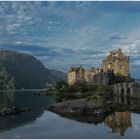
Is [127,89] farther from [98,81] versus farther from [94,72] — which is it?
[98,81]

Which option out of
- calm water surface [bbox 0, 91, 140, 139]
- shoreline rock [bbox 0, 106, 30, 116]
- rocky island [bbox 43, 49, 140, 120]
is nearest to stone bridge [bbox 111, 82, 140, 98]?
rocky island [bbox 43, 49, 140, 120]

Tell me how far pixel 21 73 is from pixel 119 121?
16937 mm

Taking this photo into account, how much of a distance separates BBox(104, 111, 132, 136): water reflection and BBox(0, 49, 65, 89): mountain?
38.1 ft

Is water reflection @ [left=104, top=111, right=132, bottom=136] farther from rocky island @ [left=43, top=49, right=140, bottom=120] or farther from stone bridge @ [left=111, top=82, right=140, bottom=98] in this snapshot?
stone bridge @ [left=111, top=82, right=140, bottom=98]

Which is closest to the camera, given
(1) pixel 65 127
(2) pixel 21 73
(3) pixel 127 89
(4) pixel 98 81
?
(1) pixel 65 127

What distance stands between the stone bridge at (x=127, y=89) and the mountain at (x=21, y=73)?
5708 millimetres

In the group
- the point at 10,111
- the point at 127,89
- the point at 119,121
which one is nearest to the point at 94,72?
the point at 127,89

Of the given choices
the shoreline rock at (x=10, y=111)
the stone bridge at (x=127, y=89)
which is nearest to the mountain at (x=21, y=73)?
the stone bridge at (x=127, y=89)

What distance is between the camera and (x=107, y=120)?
58.1ft

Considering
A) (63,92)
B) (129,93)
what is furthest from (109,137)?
(63,92)

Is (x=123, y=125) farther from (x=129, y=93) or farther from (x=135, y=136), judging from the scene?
(x=129, y=93)

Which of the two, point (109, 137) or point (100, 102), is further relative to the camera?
point (100, 102)

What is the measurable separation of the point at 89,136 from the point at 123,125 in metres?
2.89

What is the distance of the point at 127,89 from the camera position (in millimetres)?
39062
